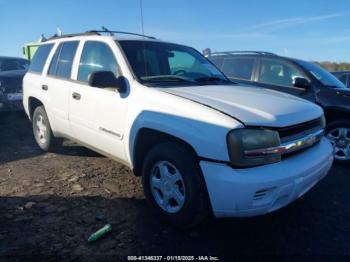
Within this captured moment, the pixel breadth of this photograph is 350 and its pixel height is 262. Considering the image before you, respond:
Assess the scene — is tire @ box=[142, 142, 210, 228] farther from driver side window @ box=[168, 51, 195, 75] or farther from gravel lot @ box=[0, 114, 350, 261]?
driver side window @ box=[168, 51, 195, 75]

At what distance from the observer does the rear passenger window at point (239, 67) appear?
649 centimetres

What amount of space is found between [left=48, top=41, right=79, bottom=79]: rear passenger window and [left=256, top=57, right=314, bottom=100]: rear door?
331 cm

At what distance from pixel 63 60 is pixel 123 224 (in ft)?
8.83

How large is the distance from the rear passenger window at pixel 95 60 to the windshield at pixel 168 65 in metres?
0.20

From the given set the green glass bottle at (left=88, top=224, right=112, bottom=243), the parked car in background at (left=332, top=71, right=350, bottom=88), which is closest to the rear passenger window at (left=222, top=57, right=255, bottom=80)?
the green glass bottle at (left=88, top=224, right=112, bottom=243)

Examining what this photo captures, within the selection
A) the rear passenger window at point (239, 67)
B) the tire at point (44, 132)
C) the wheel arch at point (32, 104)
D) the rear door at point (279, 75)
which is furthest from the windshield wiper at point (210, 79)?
the wheel arch at point (32, 104)

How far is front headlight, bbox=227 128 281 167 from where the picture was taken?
270cm

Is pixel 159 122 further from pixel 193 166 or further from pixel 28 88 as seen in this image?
pixel 28 88

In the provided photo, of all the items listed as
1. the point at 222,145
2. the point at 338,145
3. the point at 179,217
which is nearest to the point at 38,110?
the point at 179,217

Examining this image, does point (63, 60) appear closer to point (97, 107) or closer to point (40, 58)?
point (40, 58)

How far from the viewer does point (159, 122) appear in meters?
3.17

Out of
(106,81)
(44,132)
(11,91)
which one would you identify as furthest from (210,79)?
(11,91)

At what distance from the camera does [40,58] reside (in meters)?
5.64

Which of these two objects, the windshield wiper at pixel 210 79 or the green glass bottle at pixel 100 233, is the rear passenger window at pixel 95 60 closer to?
the windshield wiper at pixel 210 79
